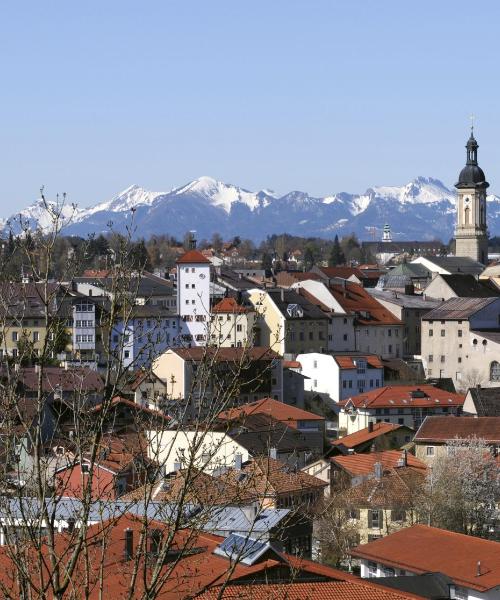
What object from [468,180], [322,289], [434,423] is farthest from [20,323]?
[468,180]

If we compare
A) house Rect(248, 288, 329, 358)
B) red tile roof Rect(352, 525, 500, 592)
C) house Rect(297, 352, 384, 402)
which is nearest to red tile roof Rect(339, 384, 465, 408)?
house Rect(297, 352, 384, 402)

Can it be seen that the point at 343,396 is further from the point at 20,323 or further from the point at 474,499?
the point at 20,323

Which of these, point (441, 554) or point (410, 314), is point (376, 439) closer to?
point (441, 554)

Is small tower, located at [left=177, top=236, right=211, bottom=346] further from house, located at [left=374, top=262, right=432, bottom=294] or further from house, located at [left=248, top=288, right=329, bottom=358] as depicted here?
house, located at [left=374, top=262, right=432, bottom=294]

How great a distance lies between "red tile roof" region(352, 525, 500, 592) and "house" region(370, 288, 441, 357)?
51088 millimetres

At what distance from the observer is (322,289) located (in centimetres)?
8769

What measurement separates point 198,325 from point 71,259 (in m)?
69.2

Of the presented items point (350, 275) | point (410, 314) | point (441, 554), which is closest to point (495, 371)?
point (410, 314)

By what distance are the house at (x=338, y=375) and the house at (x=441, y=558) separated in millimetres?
34639

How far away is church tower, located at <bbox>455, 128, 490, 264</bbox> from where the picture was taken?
12006 centimetres

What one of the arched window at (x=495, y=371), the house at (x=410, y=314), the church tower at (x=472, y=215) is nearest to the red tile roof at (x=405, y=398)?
the arched window at (x=495, y=371)

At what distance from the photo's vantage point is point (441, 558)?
32.7 metres

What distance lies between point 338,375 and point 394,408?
852cm

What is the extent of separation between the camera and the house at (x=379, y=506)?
41438 millimetres
